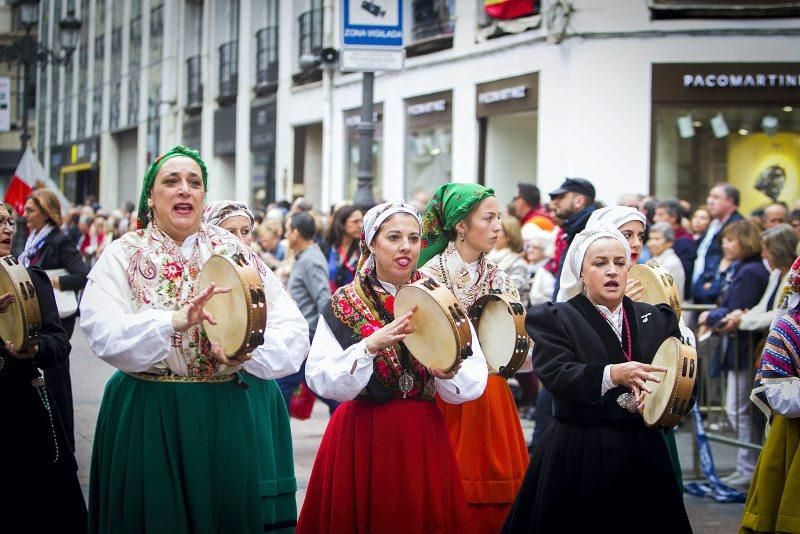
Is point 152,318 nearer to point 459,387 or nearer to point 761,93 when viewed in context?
point 459,387

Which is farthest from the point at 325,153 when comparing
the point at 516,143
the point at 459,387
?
the point at 459,387

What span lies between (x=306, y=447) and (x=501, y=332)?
442cm

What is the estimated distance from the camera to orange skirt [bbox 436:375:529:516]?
6656 millimetres

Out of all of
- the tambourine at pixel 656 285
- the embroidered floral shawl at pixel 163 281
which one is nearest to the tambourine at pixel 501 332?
the tambourine at pixel 656 285

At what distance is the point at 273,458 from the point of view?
19.2 feet

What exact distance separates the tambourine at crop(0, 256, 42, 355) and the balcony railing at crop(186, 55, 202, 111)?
2659 cm

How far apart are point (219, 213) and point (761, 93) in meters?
10.7

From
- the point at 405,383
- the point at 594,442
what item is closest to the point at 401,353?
the point at 405,383

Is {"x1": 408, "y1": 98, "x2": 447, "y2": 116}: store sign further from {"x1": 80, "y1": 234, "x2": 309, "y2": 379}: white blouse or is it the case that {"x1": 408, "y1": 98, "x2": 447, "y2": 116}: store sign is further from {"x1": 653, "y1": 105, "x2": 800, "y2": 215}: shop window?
{"x1": 80, "y1": 234, "x2": 309, "y2": 379}: white blouse

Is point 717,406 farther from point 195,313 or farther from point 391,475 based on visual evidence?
point 195,313

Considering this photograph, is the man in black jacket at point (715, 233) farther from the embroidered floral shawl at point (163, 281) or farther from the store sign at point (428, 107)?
the store sign at point (428, 107)

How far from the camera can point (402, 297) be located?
5.38 meters

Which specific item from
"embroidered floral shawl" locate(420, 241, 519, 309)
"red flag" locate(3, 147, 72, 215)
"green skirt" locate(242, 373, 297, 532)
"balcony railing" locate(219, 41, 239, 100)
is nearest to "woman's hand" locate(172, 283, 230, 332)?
"green skirt" locate(242, 373, 297, 532)

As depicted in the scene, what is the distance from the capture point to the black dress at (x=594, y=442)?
17.3 ft
